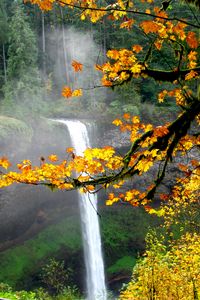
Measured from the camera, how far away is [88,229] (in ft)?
98.6

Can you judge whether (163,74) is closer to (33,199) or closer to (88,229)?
(33,199)

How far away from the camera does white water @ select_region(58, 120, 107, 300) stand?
2875cm

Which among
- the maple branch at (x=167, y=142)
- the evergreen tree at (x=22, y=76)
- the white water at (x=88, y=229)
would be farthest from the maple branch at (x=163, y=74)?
the evergreen tree at (x=22, y=76)

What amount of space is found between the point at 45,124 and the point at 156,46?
22.6 metres

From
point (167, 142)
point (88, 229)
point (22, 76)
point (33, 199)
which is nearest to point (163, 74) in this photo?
point (167, 142)

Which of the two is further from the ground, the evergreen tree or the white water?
the evergreen tree

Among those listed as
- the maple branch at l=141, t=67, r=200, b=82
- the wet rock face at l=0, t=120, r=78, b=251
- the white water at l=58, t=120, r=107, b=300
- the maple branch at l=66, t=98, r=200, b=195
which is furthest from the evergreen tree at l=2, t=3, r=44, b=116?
the maple branch at l=66, t=98, r=200, b=195

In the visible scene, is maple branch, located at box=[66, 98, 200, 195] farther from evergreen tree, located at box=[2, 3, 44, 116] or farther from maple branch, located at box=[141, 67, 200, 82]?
evergreen tree, located at box=[2, 3, 44, 116]

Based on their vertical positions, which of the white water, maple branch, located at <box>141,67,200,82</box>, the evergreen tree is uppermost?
the evergreen tree

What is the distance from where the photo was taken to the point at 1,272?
88.0 ft

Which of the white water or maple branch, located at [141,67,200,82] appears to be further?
the white water

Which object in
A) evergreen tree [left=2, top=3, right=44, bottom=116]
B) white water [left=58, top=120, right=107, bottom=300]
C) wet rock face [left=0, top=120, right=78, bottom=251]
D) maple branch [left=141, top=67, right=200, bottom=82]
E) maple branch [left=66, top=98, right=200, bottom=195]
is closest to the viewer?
maple branch [left=66, top=98, right=200, bottom=195]

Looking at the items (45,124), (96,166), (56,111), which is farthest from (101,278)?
(96,166)

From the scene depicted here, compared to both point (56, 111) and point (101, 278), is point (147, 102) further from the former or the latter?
point (101, 278)
